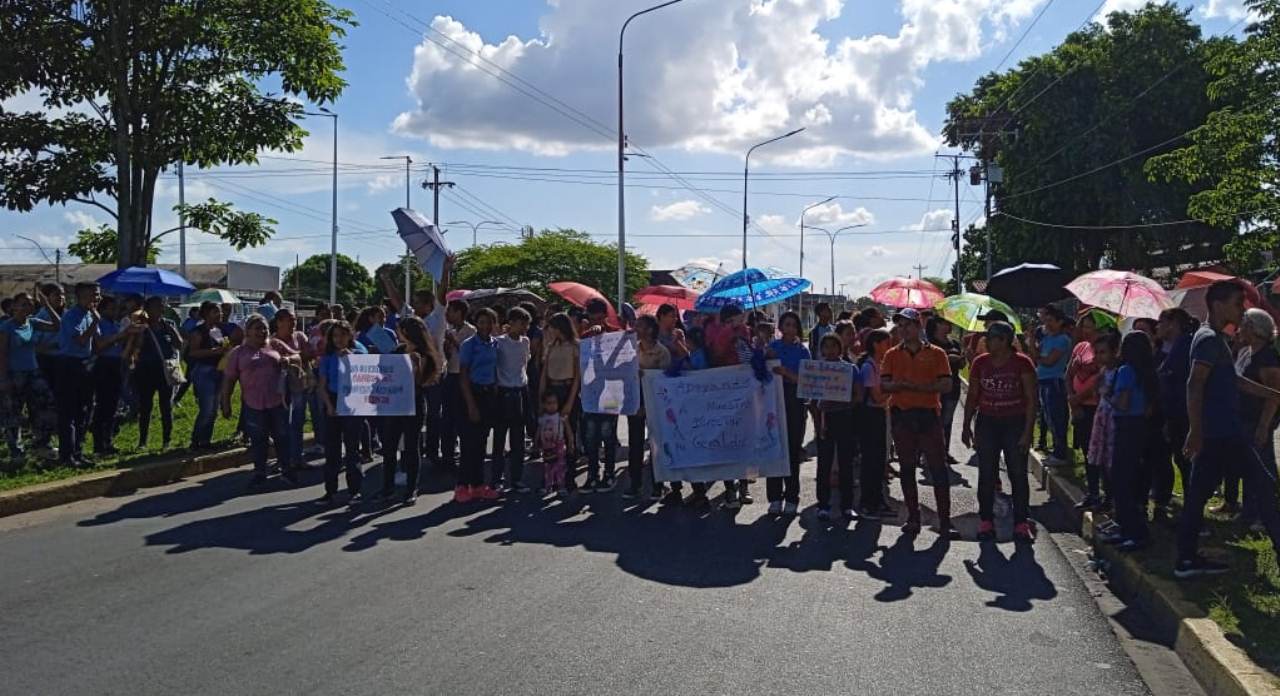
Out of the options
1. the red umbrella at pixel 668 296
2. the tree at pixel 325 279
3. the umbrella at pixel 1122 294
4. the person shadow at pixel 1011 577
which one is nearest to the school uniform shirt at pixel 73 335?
the person shadow at pixel 1011 577

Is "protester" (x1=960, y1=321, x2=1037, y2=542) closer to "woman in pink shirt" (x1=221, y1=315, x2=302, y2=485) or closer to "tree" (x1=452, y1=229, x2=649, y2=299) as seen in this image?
"woman in pink shirt" (x1=221, y1=315, x2=302, y2=485)

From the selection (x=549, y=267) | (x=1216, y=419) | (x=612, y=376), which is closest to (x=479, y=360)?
(x=612, y=376)

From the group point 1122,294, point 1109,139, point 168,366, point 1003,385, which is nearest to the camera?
point 1003,385

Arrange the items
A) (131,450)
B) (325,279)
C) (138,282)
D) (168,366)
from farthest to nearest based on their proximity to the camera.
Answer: (325,279) < (138,282) < (168,366) < (131,450)

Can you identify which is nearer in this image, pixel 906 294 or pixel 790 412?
pixel 790 412

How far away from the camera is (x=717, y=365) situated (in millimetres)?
10406

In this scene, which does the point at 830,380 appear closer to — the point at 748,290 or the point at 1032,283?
the point at 748,290

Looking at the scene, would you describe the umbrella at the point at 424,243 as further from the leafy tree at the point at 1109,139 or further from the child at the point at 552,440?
the leafy tree at the point at 1109,139

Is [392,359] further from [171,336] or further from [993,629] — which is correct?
[993,629]

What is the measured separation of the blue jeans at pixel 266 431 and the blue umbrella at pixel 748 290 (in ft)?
15.6

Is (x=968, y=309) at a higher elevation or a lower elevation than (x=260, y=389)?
higher

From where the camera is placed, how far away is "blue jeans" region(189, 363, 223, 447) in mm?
12422

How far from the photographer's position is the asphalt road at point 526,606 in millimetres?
5273

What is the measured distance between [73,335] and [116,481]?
5.64ft
